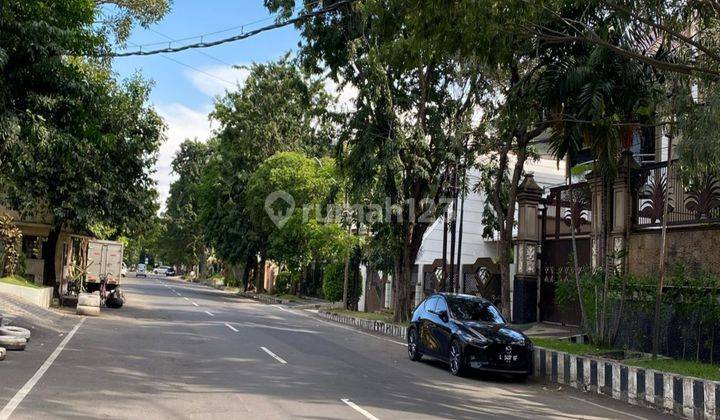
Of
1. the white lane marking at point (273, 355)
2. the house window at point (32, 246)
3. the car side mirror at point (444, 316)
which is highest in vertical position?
the house window at point (32, 246)

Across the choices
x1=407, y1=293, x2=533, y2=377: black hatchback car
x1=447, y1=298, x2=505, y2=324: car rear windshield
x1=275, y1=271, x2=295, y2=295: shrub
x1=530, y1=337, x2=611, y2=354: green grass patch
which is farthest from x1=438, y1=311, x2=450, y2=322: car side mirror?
x1=275, y1=271, x2=295, y2=295: shrub

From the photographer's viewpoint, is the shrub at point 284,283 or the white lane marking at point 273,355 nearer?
the white lane marking at point 273,355

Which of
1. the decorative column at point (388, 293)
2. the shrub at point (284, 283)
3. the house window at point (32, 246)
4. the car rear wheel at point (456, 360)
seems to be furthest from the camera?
the shrub at point (284, 283)

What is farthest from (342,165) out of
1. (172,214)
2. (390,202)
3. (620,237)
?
(172,214)

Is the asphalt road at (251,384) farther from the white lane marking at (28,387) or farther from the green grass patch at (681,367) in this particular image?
the green grass patch at (681,367)

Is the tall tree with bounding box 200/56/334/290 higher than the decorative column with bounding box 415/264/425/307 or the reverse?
higher

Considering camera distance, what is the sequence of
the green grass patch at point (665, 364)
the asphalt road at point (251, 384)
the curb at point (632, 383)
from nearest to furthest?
1. the asphalt road at point (251, 384)
2. the curb at point (632, 383)
3. the green grass patch at point (665, 364)

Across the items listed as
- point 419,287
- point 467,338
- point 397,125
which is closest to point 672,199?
point 467,338

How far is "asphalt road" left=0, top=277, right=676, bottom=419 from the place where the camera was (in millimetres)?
8445

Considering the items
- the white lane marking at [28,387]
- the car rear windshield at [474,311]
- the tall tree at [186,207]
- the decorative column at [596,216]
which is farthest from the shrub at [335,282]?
the tall tree at [186,207]

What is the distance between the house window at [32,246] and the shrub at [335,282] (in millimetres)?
15624

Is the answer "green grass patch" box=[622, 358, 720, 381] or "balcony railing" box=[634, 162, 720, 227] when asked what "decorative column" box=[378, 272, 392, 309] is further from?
"green grass patch" box=[622, 358, 720, 381]

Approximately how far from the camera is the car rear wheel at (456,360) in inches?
503

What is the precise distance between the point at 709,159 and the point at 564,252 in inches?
413
